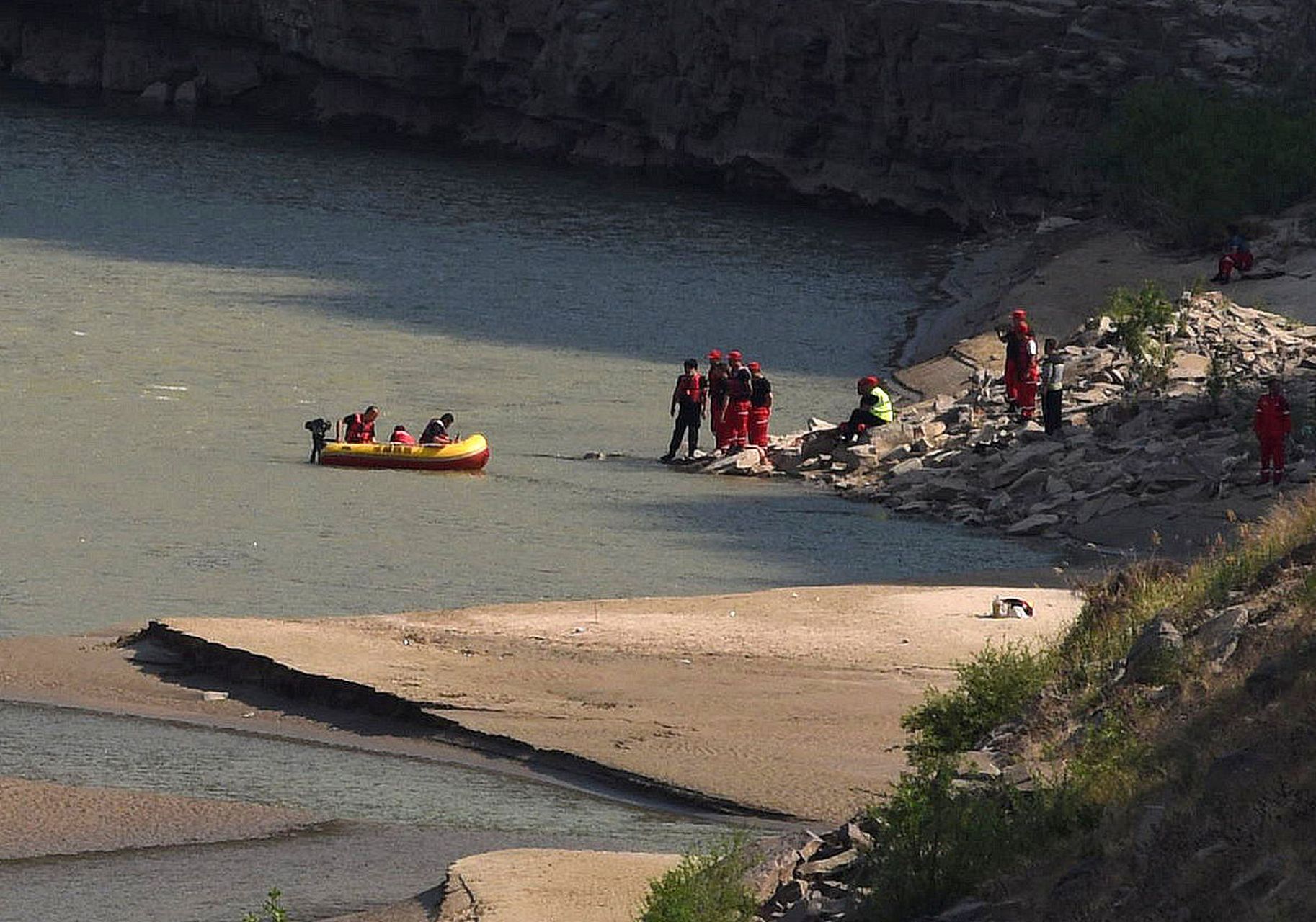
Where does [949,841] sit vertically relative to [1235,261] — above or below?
below

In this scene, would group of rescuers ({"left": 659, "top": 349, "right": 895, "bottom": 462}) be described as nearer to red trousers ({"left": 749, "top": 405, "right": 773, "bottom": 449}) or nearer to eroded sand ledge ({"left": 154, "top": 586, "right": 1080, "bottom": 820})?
red trousers ({"left": 749, "top": 405, "right": 773, "bottom": 449})

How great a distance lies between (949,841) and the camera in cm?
1171

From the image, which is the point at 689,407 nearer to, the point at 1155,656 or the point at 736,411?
the point at 736,411

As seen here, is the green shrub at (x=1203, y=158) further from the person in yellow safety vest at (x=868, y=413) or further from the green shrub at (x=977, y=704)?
the green shrub at (x=977, y=704)

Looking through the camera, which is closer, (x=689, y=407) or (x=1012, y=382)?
(x=689, y=407)

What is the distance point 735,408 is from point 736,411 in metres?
0.07

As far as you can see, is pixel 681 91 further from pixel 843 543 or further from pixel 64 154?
pixel 843 543

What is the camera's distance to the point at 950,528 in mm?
29609

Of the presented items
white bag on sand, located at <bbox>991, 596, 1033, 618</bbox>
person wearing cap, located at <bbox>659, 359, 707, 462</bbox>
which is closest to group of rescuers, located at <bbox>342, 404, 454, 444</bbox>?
person wearing cap, located at <bbox>659, 359, 707, 462</bbox>

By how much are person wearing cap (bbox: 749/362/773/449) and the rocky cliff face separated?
33114mm

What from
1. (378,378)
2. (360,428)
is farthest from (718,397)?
(378,378)

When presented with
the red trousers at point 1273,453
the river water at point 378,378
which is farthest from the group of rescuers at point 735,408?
the red trousers at point 1273,453

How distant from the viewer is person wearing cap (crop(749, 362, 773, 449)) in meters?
34.1

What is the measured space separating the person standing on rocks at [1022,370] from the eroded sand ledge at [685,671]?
10278 millimetres
